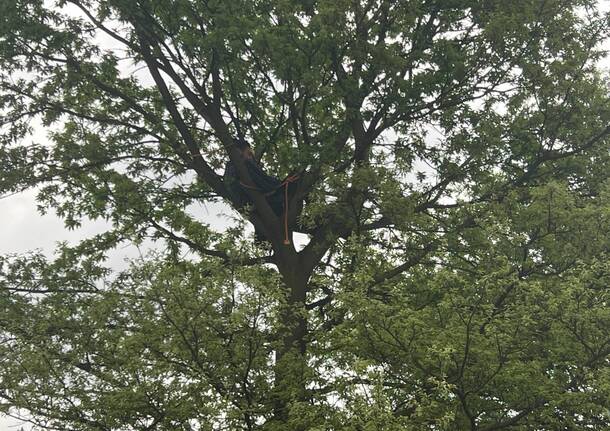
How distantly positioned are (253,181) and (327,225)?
1.82m

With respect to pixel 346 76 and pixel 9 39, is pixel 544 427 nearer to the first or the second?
pixel 346 76

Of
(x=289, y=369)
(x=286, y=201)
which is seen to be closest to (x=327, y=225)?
(x=286, y=201)

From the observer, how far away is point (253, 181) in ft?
38.5

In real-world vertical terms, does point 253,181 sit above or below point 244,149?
below

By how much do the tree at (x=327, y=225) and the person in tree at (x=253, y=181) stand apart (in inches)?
7.3

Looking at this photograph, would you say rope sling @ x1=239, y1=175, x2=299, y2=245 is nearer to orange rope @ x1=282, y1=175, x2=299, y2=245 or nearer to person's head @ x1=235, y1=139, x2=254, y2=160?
orange rope @ x1=282, y1=175, x2=299, y2=245

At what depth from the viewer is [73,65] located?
11352 millimetres

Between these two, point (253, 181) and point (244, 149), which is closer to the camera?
point (253, 181)

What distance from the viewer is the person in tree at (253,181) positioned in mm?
11711

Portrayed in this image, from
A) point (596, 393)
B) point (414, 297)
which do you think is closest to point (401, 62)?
point (414, 297)

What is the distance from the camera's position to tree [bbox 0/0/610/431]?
7.33m

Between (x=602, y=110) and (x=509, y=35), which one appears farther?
(x=602, y=110)

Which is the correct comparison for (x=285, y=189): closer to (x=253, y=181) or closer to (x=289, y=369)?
(x=253, y=181)

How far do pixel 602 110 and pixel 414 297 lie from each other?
4909 mm
